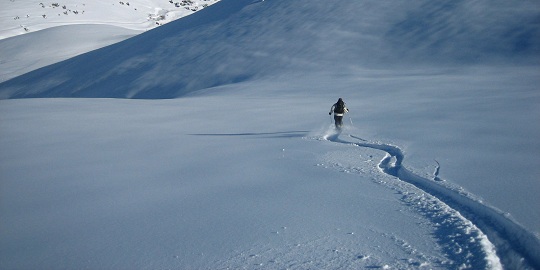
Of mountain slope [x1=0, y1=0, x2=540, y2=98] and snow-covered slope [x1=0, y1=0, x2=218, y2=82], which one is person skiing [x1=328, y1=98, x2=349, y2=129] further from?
snow-covered slope [x1=0, y1=0, x2=218, y2=82]

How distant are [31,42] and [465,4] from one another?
41.8 metres

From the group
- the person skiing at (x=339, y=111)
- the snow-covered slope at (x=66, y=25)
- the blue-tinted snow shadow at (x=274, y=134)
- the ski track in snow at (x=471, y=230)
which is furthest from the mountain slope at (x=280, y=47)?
the ski track in snow at (x=471, y=230)

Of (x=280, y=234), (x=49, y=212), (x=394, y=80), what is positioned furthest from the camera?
(x=394, y=80)

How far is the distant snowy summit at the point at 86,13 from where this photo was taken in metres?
54.7

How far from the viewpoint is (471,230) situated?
4.43 metres

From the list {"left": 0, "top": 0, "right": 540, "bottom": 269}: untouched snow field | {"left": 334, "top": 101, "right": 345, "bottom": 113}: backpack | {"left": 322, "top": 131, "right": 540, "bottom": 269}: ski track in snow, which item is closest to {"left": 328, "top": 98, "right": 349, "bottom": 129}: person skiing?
{"left": 334, "top": 101, "right": 345, "bottom": 113}: backpack

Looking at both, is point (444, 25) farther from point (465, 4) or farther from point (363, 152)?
point (363, 152)

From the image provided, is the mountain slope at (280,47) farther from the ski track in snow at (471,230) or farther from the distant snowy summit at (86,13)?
the distant snowy summit at (86,13)

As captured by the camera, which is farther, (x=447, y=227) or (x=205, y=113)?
(x=205, y=113)

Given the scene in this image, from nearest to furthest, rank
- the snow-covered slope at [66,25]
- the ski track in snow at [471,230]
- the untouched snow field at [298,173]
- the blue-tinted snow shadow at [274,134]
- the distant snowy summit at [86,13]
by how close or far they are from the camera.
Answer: the ski track in snow at [471,230]
the untouched snow field at [298,173]
the blue-tinted snow shadow at [274,134]
the snow-covered slope at [66,25]
the distant snowy summit at [86,13]

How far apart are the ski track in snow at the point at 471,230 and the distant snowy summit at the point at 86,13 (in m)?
53.0

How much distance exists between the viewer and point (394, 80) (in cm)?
1827

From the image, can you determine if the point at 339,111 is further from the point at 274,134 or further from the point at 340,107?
the point at 274,134

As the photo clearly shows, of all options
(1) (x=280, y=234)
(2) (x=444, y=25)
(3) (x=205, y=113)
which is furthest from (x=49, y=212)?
(2) (x=444, y=25)
